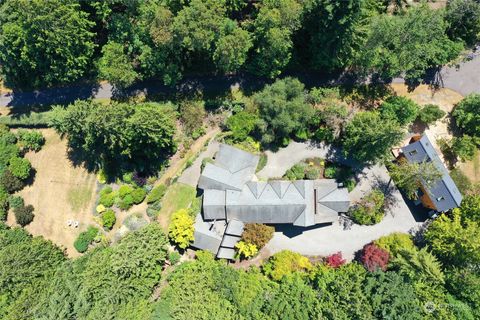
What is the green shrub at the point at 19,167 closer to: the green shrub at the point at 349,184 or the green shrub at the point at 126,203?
the green shrub at the point at 126,203

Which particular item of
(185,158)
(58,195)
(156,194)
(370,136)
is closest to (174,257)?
(156,194)

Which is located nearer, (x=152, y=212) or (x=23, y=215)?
(x=152, y=212)

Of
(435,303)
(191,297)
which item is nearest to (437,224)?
(435,303)

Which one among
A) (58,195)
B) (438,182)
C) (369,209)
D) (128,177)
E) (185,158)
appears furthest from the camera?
(58,195)

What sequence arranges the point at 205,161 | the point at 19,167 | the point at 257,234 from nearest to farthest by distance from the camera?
the point at 257,234, the point at 205,161, the point at 19,167

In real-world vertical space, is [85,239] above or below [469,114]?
below

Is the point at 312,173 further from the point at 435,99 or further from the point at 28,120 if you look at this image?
the point at 28,120

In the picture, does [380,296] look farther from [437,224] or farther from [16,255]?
[16,255]
